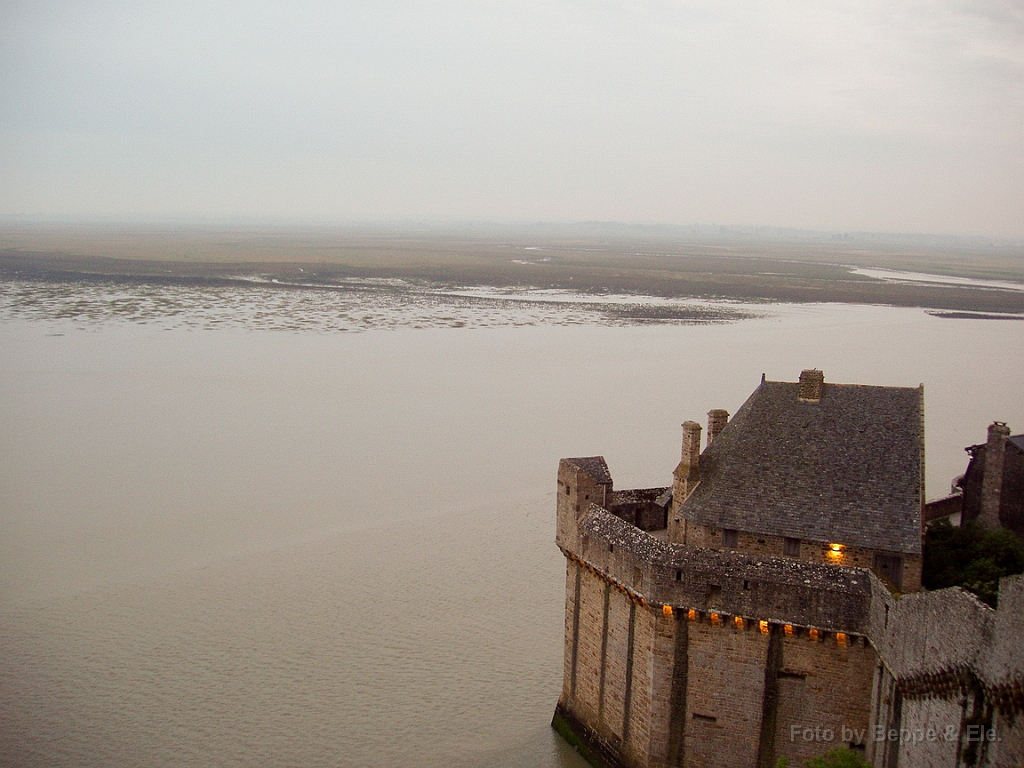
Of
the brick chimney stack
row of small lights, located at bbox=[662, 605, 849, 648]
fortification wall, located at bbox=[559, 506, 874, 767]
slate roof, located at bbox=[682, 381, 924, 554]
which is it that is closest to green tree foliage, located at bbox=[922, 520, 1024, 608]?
slate roof, located at bbox=[682, 381, 924, 554]

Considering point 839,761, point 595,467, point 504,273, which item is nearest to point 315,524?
point 595,467

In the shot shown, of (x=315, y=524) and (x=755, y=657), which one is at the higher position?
(x=755, y=657)

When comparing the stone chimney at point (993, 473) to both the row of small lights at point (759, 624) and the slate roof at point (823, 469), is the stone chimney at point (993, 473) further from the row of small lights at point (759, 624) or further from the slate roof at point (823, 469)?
the row of small lights at point (759, 624)

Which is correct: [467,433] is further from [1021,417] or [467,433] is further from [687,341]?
[687,341]

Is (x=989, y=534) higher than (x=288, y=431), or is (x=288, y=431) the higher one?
(x=989, y=534)

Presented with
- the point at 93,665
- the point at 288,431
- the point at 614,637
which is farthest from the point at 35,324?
the point at 614,637

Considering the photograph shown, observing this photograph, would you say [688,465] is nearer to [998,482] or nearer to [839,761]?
[839,761]
